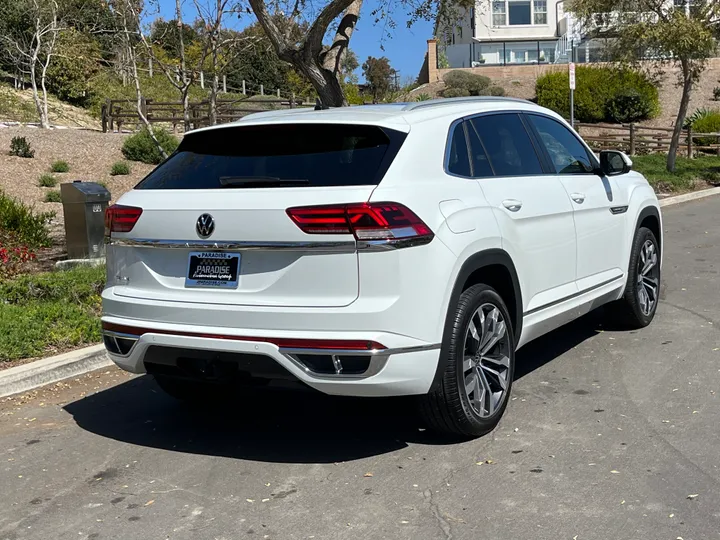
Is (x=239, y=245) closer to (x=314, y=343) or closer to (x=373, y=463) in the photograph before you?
(x=314, y=343)

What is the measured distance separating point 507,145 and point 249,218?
1964 millimetres

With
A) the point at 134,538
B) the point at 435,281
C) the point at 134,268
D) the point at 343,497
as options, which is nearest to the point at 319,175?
the point at 435,281

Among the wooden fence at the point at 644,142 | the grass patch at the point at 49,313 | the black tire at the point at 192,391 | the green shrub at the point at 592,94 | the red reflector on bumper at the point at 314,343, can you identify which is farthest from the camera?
the green shrub at the point at 592,94

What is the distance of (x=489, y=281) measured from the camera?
518cm

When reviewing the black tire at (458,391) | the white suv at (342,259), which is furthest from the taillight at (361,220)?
the black tire at (458,391)

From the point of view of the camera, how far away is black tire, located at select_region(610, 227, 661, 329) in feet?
23.3

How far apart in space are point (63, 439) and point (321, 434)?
1.53 m

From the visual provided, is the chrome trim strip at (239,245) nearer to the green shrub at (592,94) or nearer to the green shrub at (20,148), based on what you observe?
the green shrub at (20,148)

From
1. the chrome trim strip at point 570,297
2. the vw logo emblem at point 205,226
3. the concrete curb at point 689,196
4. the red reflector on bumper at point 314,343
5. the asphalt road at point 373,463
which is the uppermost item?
the vw logo emblem at point 205,226

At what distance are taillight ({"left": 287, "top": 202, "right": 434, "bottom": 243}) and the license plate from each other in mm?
433

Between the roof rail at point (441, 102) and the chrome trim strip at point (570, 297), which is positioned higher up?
the roof rail at point (441, 102)

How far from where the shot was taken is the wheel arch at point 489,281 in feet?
15.0

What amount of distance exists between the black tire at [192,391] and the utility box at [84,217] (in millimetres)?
5058

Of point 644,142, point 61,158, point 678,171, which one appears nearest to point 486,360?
point 678,171
